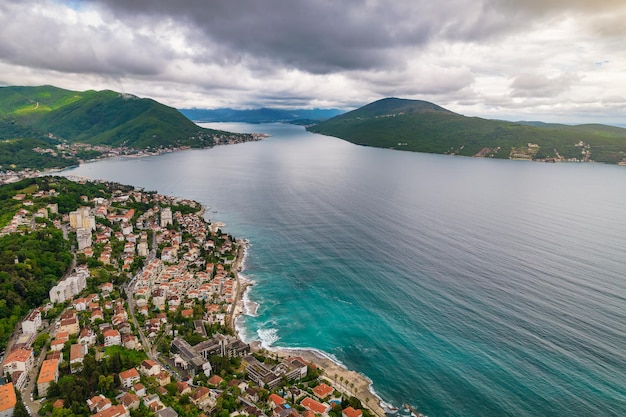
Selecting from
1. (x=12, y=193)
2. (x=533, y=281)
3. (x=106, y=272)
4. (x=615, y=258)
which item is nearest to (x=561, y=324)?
(x=533, y=281)

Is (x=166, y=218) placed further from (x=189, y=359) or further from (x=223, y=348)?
(x=189, y=359)

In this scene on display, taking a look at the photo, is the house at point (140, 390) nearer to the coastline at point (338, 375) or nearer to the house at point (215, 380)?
the house at point (215, 380)

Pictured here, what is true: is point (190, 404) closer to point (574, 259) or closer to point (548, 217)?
point (574, 259)

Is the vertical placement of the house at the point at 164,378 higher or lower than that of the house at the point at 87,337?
lower

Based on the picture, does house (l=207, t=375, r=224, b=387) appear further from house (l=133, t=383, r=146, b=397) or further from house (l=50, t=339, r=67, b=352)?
house (l=50, t=339, r=67, b=352)

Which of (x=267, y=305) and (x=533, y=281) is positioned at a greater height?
(x=533, y=281)

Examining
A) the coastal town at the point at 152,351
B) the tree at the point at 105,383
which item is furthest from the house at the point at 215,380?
the tree at the point at 105,383
